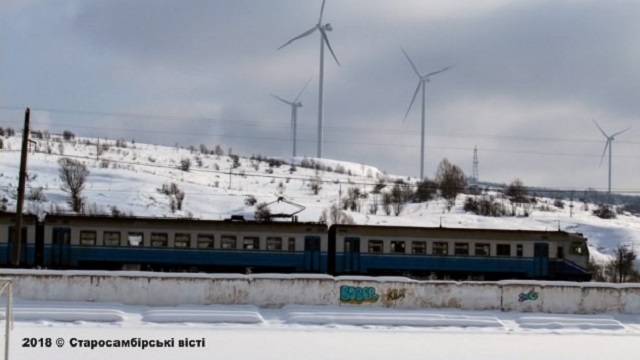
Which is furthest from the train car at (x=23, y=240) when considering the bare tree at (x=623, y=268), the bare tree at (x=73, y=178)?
the bare tree at (x=623, y=268)

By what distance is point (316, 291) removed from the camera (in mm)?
28844

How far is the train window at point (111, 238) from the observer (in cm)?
3991

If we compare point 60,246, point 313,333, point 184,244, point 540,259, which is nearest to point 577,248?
point 540,259

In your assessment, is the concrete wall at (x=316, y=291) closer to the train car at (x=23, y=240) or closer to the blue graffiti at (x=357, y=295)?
the blue graffiti at (x=357, y=295)

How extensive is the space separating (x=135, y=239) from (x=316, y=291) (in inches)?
570

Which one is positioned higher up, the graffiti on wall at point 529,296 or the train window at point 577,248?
the train window at point 577,248

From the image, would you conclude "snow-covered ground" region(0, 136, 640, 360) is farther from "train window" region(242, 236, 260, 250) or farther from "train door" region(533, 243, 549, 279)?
"train window" region(242, 236, 260, 250)

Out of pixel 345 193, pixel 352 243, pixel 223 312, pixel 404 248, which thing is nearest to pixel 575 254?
pixel 404 248

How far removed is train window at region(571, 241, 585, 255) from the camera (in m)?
42.8

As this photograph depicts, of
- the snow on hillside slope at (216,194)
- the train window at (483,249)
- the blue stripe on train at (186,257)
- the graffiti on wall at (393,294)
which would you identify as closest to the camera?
the graffiti on wall at (393,294)

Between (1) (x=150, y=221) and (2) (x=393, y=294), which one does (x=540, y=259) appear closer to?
(2) (x=393, y=294)

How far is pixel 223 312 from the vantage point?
26.9 m

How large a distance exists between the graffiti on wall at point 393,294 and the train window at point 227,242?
42.7ft

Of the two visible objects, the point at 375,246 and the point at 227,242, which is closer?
the point at 227,242
